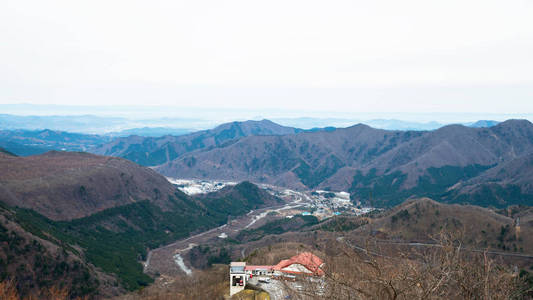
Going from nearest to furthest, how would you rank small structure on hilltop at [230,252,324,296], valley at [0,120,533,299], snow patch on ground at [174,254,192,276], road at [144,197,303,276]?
small structure on hilltop at [230,252,324,296] → valley at [0,120,533,299] → snow patch on ground at [174,254,192,276] → road at [144,197,303,276]

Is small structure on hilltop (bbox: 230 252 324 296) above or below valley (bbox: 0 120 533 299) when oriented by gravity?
above

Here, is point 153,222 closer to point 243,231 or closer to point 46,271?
point 243,231

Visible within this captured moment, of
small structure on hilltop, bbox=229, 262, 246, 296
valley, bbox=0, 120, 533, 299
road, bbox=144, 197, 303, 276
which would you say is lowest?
road, bbox=144, 197, 303, 276

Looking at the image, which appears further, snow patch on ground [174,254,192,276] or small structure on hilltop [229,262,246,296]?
snow patch on ground [174,254,192,276]

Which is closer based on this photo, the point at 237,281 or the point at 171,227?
the point at 237,281

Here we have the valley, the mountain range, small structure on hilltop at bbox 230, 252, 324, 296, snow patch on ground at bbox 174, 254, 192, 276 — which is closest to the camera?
small structure on hilltop at bbox 230, 252, 324, 296

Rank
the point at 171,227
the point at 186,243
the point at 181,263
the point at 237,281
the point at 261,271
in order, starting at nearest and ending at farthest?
1. the point at 237,281
2. the point at 261,271
3. the point at 181,263
4. the point at 186,243
5. the point at 171,227

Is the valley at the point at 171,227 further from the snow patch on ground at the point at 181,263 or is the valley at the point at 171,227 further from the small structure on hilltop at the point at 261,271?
the small structure on hilltop at the point at 261,271

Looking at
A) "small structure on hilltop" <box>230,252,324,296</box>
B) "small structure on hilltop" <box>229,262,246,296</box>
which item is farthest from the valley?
"small structure on hilltop" <box>229,262,246,296</box>

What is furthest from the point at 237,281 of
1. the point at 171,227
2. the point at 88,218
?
the point at 171,227

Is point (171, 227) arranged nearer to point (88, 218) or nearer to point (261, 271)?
point (88, 218)

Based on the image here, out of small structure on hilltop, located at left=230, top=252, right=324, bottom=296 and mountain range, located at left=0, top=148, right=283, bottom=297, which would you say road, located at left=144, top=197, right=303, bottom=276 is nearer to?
mountain range, located at left=0, top=148, right=283, bottom=297
